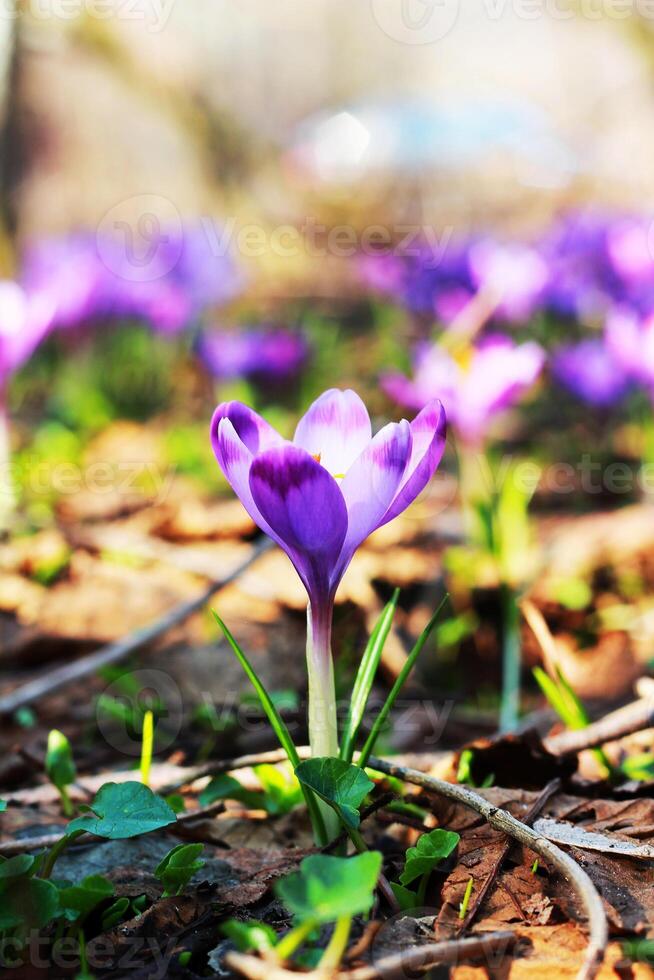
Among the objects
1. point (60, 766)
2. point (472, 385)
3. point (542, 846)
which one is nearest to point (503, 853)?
point (542, 846)

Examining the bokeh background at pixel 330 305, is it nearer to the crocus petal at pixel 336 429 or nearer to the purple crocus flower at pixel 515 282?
the purple crocus flower at pixel 515 282

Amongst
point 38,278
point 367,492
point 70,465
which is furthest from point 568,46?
point 367,492

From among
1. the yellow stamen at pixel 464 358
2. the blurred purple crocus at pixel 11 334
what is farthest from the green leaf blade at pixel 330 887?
the blurred purple crocus at pixel 11 334

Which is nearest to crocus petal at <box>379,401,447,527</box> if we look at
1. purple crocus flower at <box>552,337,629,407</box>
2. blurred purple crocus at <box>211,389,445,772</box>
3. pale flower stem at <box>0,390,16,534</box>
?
blurred purple crocus at <box>211,389,445,772</box>

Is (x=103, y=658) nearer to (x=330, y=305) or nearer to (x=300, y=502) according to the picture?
(x=300, y=502)

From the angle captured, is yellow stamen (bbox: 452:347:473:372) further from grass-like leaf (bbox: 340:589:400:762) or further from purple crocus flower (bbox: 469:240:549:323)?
grass-like leaf (bbox: 340:589:400:762)

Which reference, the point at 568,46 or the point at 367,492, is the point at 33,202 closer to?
the point at 568,46

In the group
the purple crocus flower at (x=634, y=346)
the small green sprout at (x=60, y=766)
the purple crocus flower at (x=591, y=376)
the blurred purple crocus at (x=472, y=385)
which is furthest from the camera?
the purple crocus flower at (x=591, y=376)
